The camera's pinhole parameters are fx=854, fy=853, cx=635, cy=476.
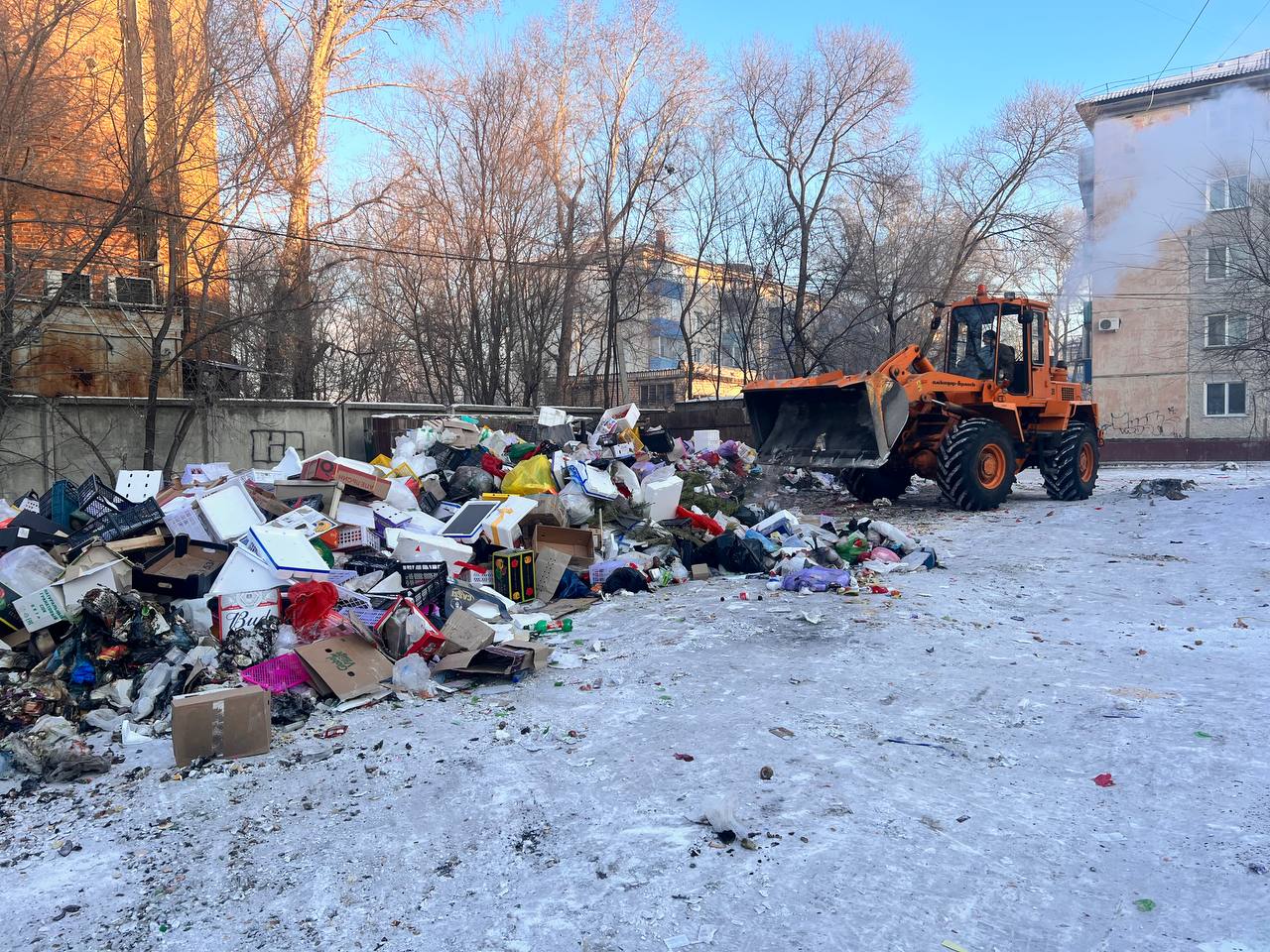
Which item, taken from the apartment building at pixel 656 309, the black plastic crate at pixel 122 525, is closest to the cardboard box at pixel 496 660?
the black plastic crate at pixel 122 525

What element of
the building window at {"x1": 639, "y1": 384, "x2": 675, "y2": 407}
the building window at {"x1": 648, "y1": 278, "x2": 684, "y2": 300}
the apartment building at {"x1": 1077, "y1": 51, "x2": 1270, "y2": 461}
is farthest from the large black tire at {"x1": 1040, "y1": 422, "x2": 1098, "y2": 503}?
the building window at {"x1": 639, "y1": 384, "x2": 675, "y2": 407}

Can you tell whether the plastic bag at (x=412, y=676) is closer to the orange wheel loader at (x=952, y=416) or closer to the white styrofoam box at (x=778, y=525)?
the white styrofoam box at (x=778, y=525)

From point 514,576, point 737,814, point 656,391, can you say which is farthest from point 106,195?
point 656,391

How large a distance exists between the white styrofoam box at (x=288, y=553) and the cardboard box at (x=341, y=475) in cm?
191

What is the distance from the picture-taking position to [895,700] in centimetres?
439

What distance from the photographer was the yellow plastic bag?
8609 millimetres

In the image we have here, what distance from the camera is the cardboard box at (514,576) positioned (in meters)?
6.96

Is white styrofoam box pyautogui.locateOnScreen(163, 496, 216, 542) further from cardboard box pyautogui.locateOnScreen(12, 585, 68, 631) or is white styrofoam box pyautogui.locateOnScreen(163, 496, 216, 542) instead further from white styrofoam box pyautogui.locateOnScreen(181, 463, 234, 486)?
white styrofoam box pyautogui.locateOnScreen(181, 463, 234, 486)

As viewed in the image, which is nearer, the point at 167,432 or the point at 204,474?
the point at 204,474

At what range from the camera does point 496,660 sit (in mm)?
4914

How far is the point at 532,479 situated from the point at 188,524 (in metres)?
3.26

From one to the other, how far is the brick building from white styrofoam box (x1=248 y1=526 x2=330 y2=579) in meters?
5.99

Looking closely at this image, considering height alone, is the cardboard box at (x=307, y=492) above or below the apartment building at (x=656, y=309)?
below

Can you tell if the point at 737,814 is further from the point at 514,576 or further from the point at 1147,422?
the point at 1147,422
